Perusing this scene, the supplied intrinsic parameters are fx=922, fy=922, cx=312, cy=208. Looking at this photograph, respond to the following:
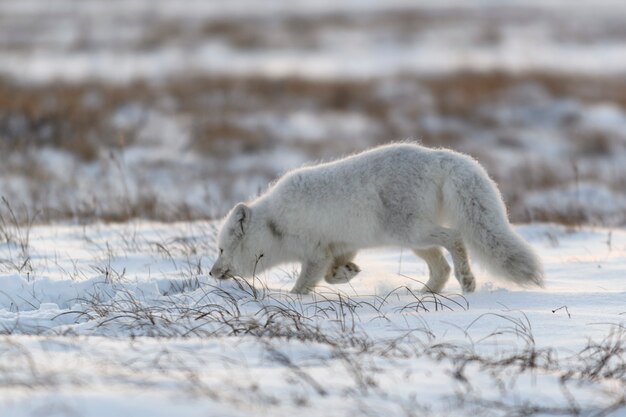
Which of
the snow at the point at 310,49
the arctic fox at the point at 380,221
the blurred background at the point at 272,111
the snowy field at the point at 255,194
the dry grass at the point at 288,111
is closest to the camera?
the snowy field at the point at 255,194

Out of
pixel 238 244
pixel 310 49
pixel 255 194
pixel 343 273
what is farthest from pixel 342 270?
pixel 310 49

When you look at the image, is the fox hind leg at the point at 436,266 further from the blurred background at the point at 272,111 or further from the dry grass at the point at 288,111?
the dry grass at the point at 288,111

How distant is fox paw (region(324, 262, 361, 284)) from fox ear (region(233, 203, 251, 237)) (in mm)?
676

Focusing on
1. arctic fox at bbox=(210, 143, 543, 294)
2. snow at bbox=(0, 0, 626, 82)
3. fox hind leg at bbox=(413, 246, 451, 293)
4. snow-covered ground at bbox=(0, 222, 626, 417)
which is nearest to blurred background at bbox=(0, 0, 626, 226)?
snow at bbox=(0, 0, 626, 82)

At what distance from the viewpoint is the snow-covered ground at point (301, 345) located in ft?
11.7

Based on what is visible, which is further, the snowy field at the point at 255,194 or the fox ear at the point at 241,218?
the fox ear at the point at 241,218

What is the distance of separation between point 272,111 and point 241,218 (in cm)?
1205

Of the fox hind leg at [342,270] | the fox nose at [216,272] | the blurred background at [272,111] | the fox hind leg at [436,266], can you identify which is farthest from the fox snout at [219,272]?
the blurred background at [272,111]

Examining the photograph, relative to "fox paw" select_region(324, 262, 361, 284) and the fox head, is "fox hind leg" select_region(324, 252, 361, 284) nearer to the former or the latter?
"fox paw" select_region(324, 262, 361, 284)

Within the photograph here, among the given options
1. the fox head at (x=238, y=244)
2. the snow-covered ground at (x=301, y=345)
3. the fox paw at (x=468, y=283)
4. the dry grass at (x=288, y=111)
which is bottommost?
the snow-covered ground at (x=301, y=345)

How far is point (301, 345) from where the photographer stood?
4.24 meters

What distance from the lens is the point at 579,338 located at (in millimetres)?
4488

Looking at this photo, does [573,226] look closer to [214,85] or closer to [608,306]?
[608,306]

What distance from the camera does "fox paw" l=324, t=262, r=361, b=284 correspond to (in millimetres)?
6195
